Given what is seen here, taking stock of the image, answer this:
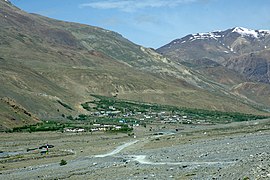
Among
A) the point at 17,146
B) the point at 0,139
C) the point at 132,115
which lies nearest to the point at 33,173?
the point at 17,146

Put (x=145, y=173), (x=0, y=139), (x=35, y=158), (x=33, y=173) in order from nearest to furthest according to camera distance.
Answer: (x=145, y=173)
(x=33, y=173)
(x=35, y=158)
(x=0, y=139)

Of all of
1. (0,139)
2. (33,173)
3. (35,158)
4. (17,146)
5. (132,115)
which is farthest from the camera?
(132,115)

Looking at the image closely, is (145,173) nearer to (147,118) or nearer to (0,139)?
(0,139)

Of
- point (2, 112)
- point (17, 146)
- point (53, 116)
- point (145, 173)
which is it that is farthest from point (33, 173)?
point (53, 116)

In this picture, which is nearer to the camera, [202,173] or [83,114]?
[202,173]

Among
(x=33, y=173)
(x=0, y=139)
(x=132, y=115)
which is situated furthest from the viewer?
(x=132, y=115)

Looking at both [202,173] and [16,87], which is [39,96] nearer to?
[16,87]

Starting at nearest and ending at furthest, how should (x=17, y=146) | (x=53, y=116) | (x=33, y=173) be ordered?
(x=33, y=173)
(x=17, y=146)
(x=53, y=116)

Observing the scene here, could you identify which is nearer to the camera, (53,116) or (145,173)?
(145,173)

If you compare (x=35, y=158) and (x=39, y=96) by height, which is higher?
(x=39, y=96)

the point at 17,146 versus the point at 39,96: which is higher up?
the point at 39,96
